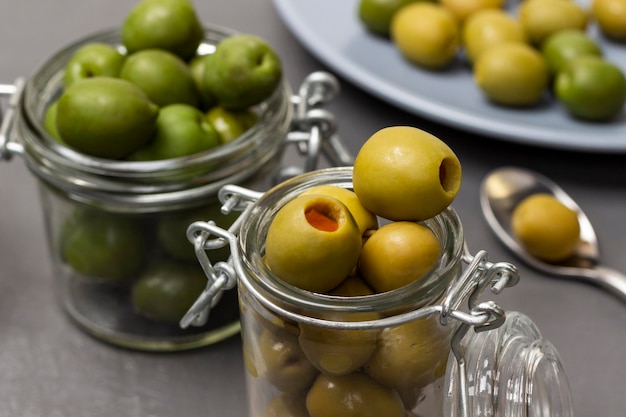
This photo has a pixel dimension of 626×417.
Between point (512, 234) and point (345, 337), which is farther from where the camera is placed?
point (512, 234)

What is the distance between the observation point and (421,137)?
40cm

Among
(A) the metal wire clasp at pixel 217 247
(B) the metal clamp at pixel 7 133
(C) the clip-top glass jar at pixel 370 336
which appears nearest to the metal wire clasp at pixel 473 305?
(C) the clip-top glass jar at pixel 370 336

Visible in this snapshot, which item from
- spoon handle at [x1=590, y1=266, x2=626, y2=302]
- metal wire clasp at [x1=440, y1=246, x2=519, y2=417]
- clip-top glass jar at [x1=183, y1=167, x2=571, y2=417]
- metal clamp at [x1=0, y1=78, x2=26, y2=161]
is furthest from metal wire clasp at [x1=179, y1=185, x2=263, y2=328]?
spoon handle at [x1=590, y1=266, x2=626, y2=302]

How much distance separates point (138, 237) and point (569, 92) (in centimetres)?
43

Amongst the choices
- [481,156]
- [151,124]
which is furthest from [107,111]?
[481,156]

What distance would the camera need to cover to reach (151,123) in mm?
551

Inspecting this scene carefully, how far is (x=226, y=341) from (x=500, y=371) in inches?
9.8

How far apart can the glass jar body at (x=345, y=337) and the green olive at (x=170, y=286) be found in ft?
0.50

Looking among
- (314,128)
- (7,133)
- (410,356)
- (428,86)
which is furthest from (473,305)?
(428,86)

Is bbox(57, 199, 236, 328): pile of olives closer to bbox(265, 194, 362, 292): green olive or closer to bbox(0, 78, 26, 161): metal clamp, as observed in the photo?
bbox(0, 78, 26, 161): metal clamp

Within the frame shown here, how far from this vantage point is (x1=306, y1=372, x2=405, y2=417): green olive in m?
0.40

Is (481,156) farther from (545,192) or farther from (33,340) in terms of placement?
(33,340)

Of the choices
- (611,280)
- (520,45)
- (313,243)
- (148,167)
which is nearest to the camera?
(313,243)

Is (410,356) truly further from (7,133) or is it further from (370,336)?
(7,133)
